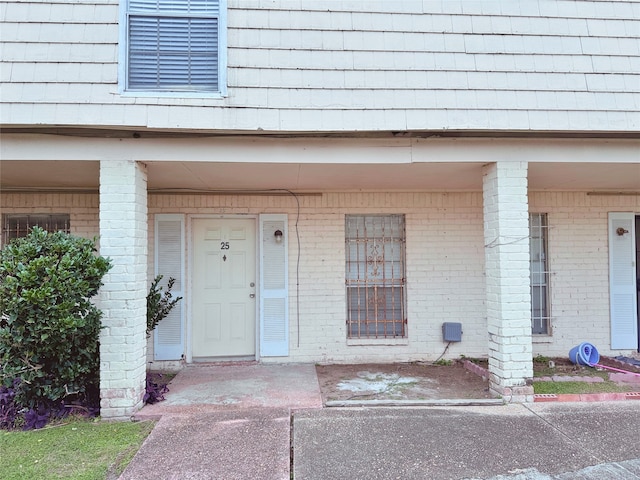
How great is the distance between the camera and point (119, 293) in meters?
4.16

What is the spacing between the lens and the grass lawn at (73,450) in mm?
3121

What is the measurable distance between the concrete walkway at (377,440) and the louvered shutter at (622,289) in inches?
86.1

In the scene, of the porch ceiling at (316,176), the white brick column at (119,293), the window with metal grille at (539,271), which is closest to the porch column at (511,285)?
the porch ceiling at (316,176)

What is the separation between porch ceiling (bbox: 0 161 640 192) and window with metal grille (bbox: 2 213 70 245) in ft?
1.30

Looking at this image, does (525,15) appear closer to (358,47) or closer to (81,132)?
(358,47)

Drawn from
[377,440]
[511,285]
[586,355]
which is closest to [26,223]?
[377,440]

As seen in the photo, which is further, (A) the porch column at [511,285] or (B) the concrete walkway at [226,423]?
(A) the porch column at [511,285]

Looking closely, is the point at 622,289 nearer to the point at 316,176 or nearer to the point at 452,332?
the point at 452,332

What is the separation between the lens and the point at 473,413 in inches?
162

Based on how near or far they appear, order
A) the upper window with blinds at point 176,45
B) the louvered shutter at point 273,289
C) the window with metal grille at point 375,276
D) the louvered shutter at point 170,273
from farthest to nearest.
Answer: the window with metal grille at point 375,276 → the louvered shutter at point 273,289 → the louvered shutter at point 170,273 → the upper window with blinds at point 176,45

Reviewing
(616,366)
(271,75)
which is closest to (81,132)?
(271,75)

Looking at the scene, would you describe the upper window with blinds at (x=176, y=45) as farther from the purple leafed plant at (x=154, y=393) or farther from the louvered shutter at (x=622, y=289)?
the louvered shutter at (x=622, y=289)

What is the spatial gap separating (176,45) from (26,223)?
138 inches

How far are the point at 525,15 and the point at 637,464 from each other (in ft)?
13.6
